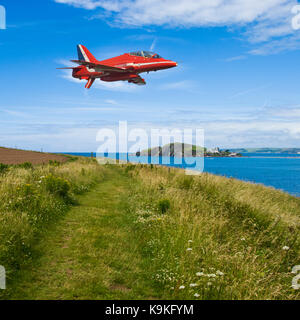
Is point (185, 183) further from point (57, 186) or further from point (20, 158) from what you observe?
point (20, 158)

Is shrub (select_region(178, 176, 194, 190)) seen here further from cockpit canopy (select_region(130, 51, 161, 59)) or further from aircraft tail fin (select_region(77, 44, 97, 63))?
aircraft tail fin (select_region(77, 44, 97, 63))

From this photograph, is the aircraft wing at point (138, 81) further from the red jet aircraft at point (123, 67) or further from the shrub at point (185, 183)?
the shrub at point (185, 183)

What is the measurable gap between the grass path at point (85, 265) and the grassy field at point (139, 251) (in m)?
0.02

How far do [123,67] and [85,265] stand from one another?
743cm

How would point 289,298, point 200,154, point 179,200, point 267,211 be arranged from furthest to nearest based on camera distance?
point 200,154
point 179,200
point 267,211
point 289,298

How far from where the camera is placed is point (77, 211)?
10.0 meters

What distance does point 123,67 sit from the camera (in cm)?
952

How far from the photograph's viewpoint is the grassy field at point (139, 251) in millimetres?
4543

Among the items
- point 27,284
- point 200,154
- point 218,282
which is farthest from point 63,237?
point 200,154

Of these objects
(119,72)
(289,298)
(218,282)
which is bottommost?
(289,298)

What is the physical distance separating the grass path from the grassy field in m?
0.02

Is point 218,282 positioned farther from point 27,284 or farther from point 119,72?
point 119,72
